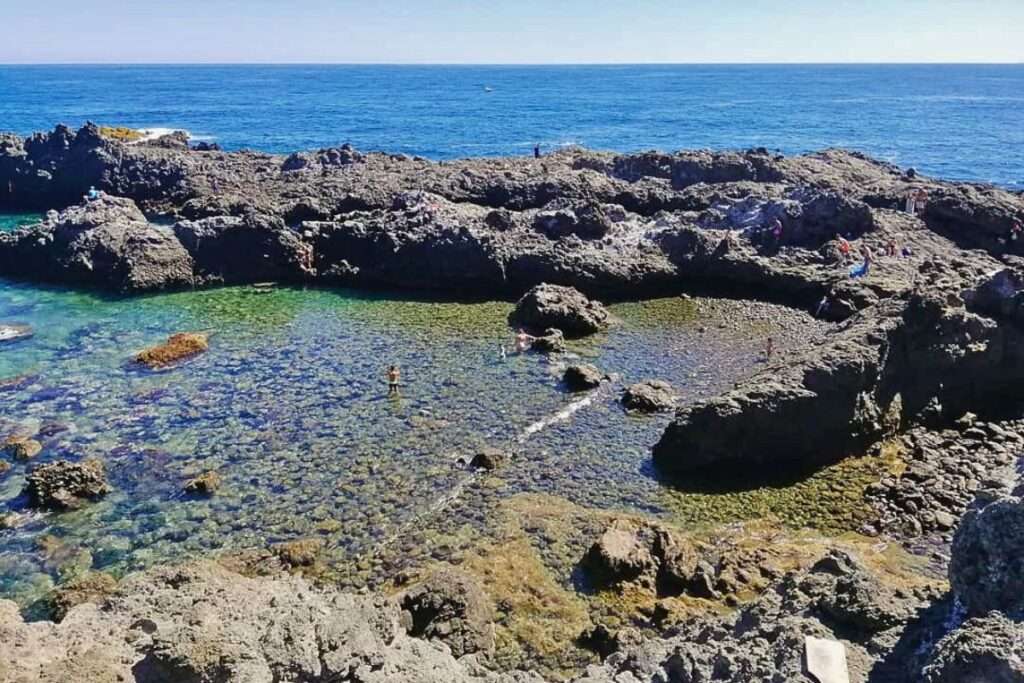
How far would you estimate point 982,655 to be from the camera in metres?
8.34

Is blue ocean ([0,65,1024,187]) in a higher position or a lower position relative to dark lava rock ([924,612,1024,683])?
higher

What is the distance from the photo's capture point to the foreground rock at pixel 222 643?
9555 mm

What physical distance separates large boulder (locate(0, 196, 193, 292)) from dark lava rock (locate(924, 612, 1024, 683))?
4036 centimetres

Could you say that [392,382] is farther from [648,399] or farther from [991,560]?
[991,560]

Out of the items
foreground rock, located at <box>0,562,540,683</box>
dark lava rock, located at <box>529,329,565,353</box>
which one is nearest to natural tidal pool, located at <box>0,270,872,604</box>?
dark lava rock, located at <box>529,329,565,353</box>

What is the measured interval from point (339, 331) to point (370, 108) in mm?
138386

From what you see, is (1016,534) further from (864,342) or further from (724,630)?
(864,342)

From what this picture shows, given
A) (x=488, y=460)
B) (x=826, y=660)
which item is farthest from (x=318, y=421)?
(x=826, y=660)

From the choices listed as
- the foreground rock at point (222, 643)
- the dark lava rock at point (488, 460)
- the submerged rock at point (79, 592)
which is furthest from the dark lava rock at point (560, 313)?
the foreground rock at point (222, 643)

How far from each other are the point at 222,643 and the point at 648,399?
18827 millimetres

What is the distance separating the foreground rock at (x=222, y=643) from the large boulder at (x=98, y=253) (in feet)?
106

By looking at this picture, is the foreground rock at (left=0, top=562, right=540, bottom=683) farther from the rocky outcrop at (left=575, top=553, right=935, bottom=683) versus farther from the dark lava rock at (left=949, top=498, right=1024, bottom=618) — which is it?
the dark lava rock at (left=949, top=498, right=1024, bottom=618)

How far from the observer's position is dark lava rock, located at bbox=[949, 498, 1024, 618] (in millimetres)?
10078

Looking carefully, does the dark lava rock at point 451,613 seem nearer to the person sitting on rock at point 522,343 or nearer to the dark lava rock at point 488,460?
the dark lava rock at point 488,460
